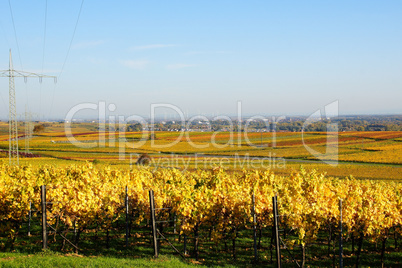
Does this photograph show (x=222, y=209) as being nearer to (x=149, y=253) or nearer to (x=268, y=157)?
(x=149, y=253)

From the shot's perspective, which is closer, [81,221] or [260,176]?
[81,221]

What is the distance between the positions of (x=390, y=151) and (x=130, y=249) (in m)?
62.5

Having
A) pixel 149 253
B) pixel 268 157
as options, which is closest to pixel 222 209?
pixel 149 253

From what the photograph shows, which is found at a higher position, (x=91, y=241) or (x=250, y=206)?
(x=250, y=206)

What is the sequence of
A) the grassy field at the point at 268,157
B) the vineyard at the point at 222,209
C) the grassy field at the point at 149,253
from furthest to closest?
1. the grassy field at the point at 268,157
2. the vineyard at the point at 222,209
3. the grassy field at the point at 149,253

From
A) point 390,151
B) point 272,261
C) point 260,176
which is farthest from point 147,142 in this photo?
point 272,261

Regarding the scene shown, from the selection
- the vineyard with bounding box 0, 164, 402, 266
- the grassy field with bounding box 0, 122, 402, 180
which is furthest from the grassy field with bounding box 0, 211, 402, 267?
the grassy field with bounding box 0, 122, 402, 180

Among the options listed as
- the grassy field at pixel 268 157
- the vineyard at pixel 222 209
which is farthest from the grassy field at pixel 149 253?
the grassy field at pixel 268 157

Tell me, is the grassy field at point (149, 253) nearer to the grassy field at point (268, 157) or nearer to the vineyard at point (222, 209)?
the vineyard at point (222, 209)

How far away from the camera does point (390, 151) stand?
63.9m

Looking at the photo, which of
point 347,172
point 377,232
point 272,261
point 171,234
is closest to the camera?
point 377,232

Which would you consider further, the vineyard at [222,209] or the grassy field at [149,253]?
the vineyard at [222,209]

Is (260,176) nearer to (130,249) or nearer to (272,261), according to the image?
(272,261)

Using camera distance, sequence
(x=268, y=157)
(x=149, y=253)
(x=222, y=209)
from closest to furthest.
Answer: (x=149, y=253), (x=222, y=209), (x=268, y=157)
